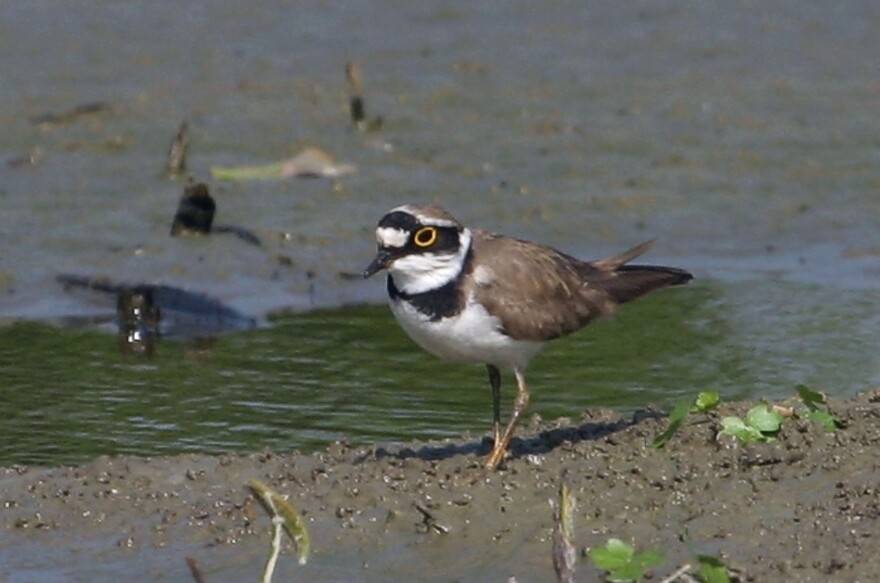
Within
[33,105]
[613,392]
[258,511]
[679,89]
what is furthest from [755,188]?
[258,511]

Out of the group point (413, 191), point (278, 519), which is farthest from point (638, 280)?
point (413, 191)

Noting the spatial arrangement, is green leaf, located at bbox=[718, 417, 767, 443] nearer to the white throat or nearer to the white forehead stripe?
the white throat

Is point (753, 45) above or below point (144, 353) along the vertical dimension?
above

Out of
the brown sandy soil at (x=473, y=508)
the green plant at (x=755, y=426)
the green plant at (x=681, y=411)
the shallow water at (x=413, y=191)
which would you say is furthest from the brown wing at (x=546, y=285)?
the shallow water at (x=413, y=191)

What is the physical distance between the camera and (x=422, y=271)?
7543mm

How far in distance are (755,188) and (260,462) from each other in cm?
576

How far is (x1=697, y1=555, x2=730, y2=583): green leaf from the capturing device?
6.13m

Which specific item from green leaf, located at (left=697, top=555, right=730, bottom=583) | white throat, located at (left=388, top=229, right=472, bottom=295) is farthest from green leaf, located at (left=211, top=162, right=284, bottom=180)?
green leaf, located at (left=697, top=555, right=730, bottom=583)

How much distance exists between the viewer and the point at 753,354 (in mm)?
10039

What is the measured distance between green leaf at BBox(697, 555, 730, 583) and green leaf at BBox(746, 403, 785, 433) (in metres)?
1.41

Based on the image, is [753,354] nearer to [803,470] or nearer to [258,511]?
[803,470]

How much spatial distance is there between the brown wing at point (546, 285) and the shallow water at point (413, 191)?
97 cm

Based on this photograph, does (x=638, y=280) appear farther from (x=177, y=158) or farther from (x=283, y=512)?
(x=177, y=158)

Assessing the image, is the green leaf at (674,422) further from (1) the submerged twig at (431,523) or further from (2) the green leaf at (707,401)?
(1) the submerged twig at (431,523)
